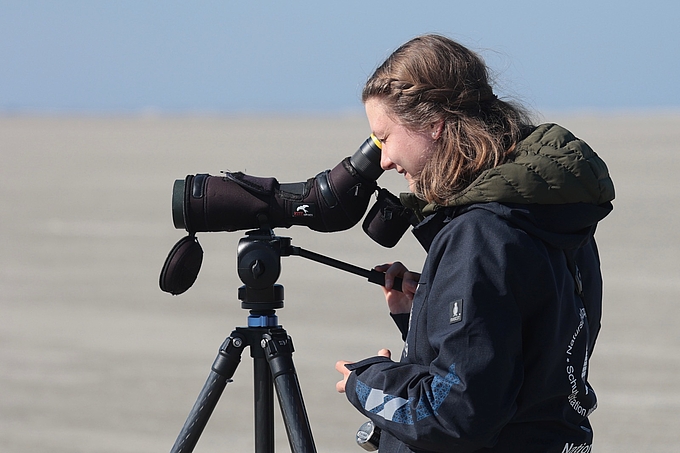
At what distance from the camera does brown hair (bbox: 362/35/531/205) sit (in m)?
2.04

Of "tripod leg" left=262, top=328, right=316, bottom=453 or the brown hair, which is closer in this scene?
the brown hair

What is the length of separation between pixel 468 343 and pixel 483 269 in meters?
0.15

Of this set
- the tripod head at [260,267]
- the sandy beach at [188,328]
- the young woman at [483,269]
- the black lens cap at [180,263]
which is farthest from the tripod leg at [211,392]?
the sandy beach at [188,328]

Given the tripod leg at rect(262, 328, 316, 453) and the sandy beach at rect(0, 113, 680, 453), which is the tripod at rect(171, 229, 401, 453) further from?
the sandy beach at rect(0, 113, 680, 453)

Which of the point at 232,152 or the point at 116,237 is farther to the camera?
the point at 232,152

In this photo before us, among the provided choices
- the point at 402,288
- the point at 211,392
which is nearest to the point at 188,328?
the point at 211,392

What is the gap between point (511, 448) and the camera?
201 centimetres

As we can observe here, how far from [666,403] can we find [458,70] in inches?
139

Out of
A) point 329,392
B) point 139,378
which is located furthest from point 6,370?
point 329,392

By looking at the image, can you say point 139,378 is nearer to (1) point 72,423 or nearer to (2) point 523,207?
(1) point 72,423

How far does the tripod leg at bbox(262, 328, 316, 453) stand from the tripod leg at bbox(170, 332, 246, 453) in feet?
0.29

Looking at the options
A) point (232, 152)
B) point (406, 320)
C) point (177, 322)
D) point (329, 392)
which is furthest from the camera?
point (232, 152)

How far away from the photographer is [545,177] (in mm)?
1938

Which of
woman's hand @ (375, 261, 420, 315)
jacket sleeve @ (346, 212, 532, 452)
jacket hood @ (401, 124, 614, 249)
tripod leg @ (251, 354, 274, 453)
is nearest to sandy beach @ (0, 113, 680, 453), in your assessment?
tripod leg @ (251, 354, 274, 453)
